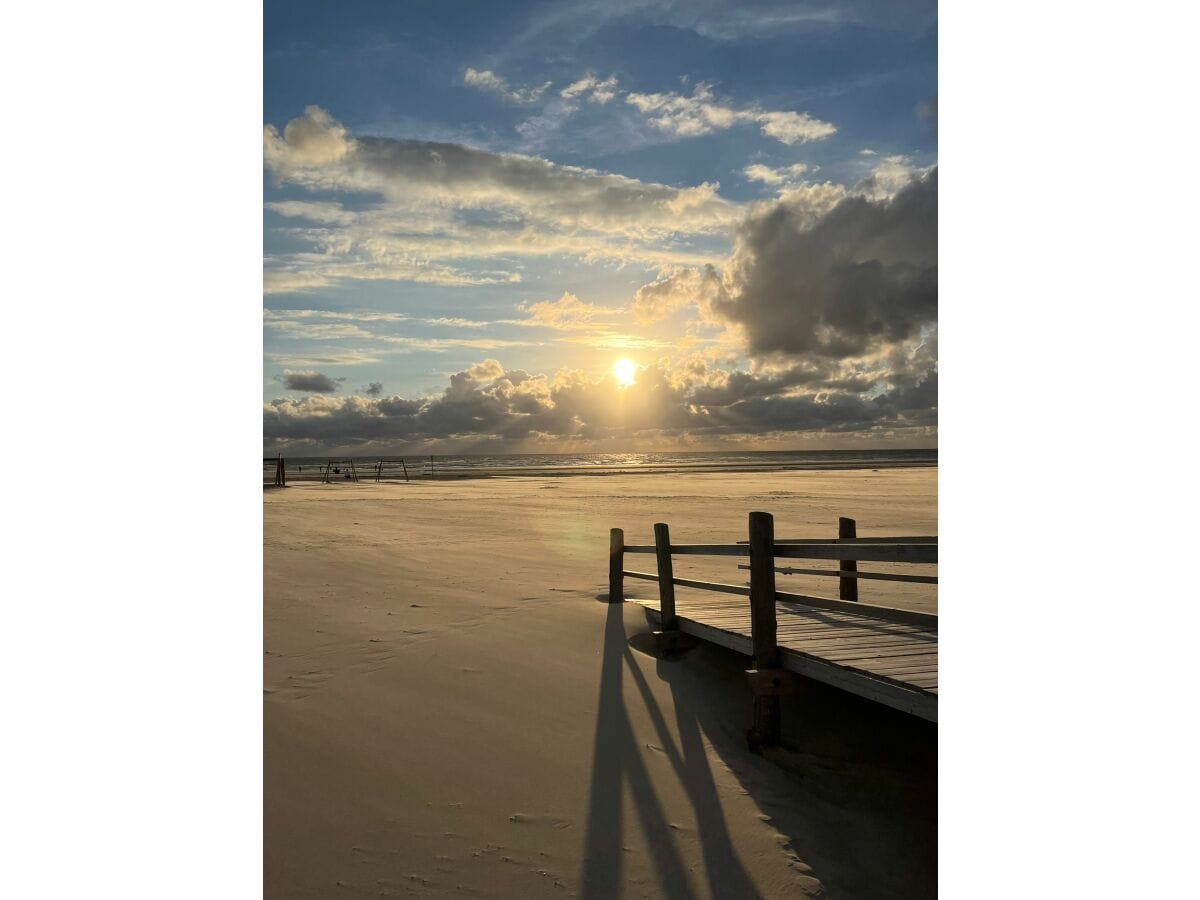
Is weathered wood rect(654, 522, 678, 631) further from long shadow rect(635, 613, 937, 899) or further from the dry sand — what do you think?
long shadow rect(635, 613, 937, 899)

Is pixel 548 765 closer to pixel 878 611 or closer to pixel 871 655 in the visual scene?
pixel 871 655

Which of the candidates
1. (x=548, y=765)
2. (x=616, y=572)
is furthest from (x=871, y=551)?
(x=616, y=572)

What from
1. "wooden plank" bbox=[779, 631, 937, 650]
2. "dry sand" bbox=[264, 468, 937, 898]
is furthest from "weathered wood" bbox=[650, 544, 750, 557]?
"dry sand" bbox=[264, 468, 937, 898]

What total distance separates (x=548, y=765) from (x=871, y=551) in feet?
9.03

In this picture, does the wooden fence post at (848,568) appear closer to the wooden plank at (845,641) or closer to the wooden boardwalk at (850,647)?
the wooden boardwalk at (850,647)

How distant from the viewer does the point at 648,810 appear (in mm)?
4770

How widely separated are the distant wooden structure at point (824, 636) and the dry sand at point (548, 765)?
19.3 inches

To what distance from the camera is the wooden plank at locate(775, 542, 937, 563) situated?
4.93 meters

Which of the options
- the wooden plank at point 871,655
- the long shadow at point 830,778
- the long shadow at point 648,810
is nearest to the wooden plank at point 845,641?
the wooden plank at point 871,655
